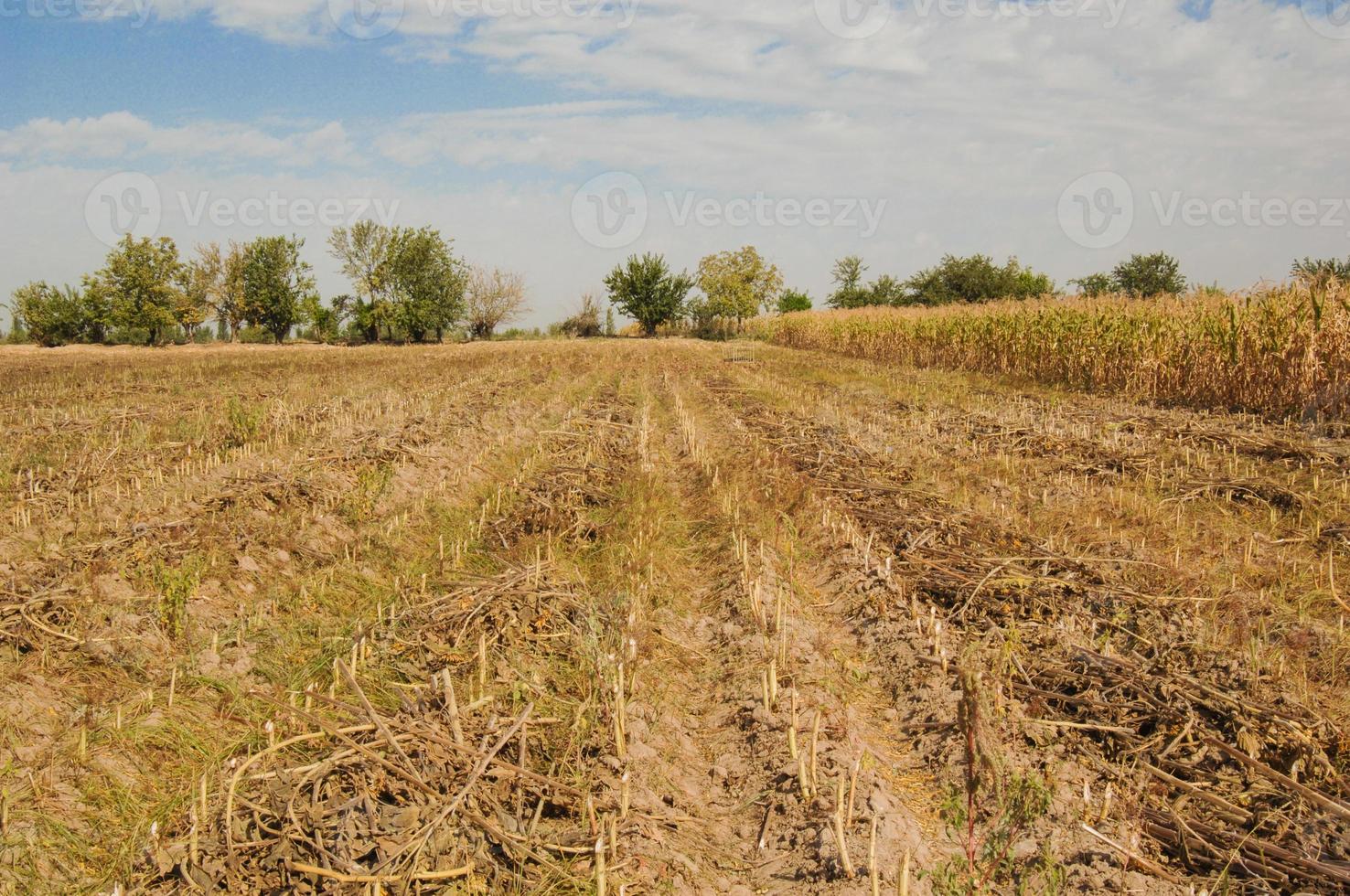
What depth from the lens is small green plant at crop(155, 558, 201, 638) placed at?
188 inches

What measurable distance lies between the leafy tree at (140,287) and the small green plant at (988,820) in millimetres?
60155

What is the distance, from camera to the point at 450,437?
1091cm

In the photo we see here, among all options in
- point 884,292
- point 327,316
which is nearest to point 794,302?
point 884,292

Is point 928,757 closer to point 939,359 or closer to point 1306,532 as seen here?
point 1306,532

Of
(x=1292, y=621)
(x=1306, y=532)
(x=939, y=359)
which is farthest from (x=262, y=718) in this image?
(x=939, y=359)

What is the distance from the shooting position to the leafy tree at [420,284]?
5422 centimetres

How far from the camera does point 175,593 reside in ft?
16.0

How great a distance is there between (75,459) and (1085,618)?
10.9m

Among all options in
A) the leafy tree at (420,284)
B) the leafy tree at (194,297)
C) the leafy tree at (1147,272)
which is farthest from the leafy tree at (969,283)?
the leafy tree at (194,297)

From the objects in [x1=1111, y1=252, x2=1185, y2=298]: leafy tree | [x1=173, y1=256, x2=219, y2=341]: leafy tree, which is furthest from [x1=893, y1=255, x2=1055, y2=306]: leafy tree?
[x1=173, y1=256, x2=219, y2=341]: leafy tree

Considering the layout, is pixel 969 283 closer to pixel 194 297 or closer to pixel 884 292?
pixel 884 292

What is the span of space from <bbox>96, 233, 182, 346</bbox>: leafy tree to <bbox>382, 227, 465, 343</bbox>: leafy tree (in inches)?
561

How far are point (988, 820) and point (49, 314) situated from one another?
67.4 m

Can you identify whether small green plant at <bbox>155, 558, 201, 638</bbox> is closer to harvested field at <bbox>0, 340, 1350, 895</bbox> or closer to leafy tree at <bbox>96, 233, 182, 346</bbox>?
harvested field at <bbox>0, 340, 1350, 895</bbox>
